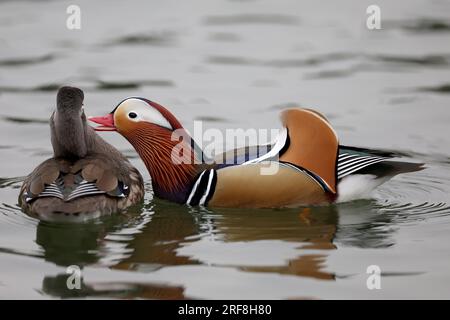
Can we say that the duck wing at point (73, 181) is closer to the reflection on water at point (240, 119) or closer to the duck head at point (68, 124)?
the duck head at point (68, 124)

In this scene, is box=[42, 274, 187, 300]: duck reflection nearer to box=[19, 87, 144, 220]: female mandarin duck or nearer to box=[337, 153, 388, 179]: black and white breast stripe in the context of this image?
box=[19, 87, 144, 220]: female mandarin duck

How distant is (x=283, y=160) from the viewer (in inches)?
317

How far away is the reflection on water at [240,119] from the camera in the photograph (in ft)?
22.7

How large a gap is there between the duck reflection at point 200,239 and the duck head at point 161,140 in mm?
170

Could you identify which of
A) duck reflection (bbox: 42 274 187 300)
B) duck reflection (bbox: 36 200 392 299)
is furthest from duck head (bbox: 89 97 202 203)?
duck reflection (bbox: 42 274 187 300)

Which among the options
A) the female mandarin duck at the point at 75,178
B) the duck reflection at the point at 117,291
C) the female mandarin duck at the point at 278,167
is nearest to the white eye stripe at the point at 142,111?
the female mandarin duck at the point at 278,167

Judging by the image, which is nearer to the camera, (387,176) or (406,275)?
(406,275)

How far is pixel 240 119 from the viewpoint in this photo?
36.5 feet

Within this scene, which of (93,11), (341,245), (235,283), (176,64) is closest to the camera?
(235,283)

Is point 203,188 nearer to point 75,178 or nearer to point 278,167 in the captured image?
point 278,167

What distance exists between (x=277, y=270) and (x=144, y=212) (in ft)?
5.57

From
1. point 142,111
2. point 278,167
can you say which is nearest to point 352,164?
point 278,167

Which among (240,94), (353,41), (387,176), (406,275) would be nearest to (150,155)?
(387,176)

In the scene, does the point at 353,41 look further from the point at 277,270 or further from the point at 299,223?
the point at 277,270
